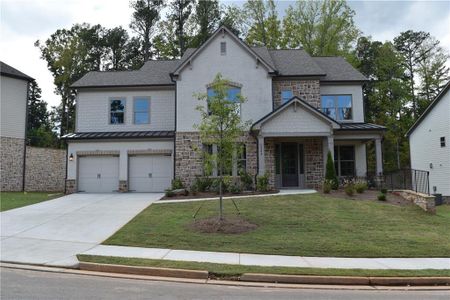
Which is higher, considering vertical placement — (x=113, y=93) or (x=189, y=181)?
(x=113, y=93)

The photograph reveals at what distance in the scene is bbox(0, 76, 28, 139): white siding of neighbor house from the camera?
2642cm

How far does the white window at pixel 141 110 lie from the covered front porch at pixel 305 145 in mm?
7423

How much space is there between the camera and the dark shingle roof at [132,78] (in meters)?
23.5

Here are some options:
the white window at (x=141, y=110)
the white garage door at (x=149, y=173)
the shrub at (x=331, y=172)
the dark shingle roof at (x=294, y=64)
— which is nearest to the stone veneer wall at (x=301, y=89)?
the dark shingle roof at (x=294, y=64)

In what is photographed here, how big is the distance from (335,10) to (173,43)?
1726 centimetres

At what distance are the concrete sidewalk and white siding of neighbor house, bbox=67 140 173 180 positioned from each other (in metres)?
12.8

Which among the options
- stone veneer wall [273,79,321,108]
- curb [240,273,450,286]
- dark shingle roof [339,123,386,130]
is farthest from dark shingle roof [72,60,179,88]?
curb [240,273,450,286]

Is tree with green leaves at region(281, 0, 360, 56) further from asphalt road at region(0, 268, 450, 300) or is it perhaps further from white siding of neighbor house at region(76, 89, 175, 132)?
asphalt road at region(0, 268, 450, 300)

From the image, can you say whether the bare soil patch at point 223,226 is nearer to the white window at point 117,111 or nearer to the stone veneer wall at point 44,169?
the white window at point 117,111

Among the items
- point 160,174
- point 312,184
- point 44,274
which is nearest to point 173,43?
point 160,174

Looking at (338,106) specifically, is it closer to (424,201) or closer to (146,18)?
(424,201)

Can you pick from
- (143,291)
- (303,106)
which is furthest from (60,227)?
(303,106)

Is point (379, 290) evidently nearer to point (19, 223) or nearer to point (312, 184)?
point (19, 223)

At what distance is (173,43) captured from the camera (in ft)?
135
